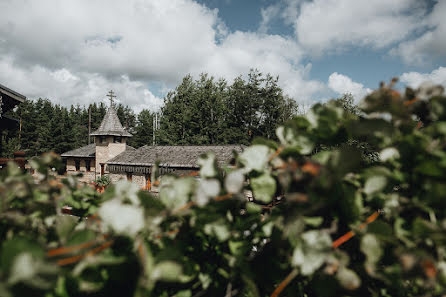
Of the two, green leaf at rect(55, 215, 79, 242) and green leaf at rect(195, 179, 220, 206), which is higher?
green leaf at rect(195, 179, 220, 206)

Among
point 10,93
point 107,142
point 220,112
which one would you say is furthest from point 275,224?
point 220,112

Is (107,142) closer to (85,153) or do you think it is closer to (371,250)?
(85,153)

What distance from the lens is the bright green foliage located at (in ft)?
1.56

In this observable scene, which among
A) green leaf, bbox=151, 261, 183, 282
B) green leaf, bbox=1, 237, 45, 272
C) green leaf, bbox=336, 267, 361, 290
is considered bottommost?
green leaf, bbox=336, 267, 361, 290

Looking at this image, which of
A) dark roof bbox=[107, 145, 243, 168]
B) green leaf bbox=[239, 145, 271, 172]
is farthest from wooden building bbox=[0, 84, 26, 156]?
green leaf bbox=[239, 145, 271, 172]

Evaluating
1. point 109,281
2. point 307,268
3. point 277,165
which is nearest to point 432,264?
point 307,268

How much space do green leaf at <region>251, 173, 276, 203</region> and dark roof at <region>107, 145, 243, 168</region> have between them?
1846 cm

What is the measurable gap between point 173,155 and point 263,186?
72.4 feet

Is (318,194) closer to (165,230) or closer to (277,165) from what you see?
(277,165)

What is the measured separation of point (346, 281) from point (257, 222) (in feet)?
0.99

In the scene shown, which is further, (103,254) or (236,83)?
(236,83)

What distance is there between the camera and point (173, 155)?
22.3 m

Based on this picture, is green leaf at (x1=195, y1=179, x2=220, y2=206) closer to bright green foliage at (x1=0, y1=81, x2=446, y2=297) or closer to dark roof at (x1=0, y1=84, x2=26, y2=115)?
bright green foliage at (x1=0, y1=81, x2=446, y2=297)

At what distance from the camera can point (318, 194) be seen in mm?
541
